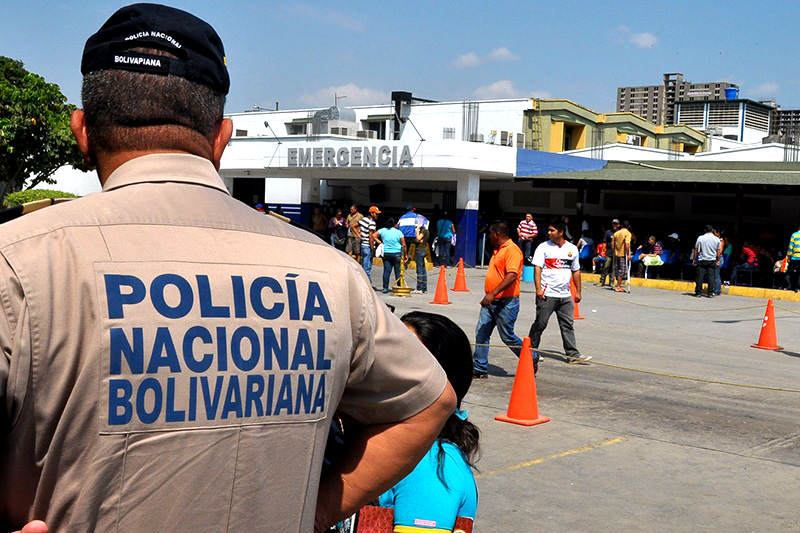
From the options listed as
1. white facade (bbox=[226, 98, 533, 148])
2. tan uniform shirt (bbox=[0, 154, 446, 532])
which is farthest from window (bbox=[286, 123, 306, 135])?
tan uniform shirt (bbox=[0, 154, 446, 532])

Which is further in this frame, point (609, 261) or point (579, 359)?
point (609, 261)

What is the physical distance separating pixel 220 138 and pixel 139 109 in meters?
0.21

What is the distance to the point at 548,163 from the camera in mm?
32250

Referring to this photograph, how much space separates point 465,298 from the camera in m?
20.1

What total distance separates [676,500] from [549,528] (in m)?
1.22

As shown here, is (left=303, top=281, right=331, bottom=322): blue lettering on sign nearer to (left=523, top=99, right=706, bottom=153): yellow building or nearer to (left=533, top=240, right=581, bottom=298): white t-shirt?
(left=533, top=240, right=581, bottom=298): white t-shirt

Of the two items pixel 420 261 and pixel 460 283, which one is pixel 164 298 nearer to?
pixel 420 261

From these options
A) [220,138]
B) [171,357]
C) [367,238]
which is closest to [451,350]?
[220,138]

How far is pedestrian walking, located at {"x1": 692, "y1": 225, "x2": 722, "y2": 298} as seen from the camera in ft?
70.6

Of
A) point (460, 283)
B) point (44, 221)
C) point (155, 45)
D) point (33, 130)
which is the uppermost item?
point (33, 130)

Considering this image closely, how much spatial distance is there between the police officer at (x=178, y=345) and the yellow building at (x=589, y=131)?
36.9 metres

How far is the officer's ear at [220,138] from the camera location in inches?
72.3

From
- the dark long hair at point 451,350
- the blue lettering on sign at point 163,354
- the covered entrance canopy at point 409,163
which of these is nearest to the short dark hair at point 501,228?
the dark long hair at point 451,350

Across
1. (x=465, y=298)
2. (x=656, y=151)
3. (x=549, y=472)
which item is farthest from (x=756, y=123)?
(x=549, y=472)
